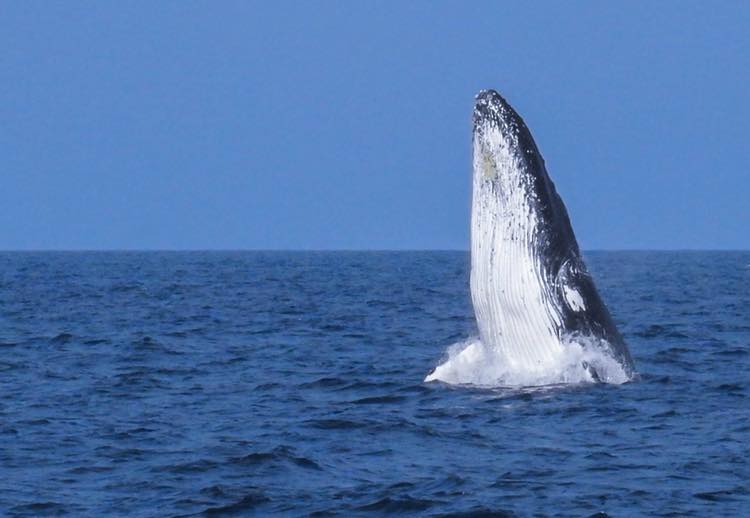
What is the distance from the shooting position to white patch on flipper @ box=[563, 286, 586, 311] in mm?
13820

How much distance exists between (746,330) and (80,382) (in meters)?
13.0

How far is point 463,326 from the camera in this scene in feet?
88.5

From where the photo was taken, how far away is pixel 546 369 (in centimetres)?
1426

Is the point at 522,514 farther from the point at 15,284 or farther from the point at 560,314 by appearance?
the point at 15,284

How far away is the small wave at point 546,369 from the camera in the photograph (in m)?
14.1

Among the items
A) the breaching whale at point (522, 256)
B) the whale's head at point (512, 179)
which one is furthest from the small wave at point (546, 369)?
the whale's head at point (512, 179)

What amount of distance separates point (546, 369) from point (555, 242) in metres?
1.47

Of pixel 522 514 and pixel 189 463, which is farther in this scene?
pixel 189 463

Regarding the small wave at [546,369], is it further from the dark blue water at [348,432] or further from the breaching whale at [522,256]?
the dark blue water at [348,432]

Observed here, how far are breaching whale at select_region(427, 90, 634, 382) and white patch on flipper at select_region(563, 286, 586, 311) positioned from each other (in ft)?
0.03

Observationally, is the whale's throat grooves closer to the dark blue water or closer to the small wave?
the small wave

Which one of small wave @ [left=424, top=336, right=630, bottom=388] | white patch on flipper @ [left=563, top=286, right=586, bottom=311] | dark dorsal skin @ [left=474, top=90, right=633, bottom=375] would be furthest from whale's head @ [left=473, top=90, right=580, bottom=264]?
small wave @ [left=424, top=336, right=630, bottom=388]

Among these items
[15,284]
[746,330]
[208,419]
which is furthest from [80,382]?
[15,284]

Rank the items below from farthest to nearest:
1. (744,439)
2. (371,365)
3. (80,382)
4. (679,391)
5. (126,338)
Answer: (126,338)
(371,365)
(80,382)
(679,391)
(744,439)
